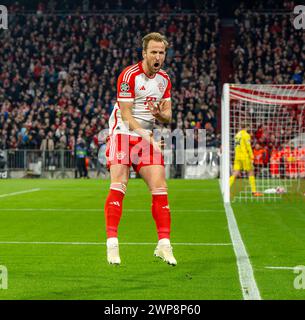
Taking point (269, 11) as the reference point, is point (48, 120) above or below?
below

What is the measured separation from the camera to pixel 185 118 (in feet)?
114

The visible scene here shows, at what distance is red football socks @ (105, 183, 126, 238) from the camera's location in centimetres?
817

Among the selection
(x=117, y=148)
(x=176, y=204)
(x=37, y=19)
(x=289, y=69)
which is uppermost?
(x=37, y=19)

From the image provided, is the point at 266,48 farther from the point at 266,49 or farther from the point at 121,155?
the point at 121,155

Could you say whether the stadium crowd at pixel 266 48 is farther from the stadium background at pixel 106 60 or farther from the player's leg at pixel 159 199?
the player's leg at pixel 159 199

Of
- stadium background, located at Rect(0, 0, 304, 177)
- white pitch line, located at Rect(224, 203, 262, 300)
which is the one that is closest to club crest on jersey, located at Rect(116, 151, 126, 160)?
white pitch line, located at Rect(224, 203, 262, 300)

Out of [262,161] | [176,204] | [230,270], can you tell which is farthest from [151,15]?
[230,270]

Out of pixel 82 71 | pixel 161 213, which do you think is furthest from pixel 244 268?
pixel 82 71

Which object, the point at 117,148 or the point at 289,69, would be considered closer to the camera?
the point at 117,148

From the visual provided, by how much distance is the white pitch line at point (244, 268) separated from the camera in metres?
6.67

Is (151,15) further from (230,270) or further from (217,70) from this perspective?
(230,270)

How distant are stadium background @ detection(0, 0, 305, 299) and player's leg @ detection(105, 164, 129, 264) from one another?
26cm

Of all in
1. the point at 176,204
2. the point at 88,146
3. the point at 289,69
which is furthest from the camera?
the point at 289,69

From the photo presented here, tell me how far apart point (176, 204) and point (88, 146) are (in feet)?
55.0
